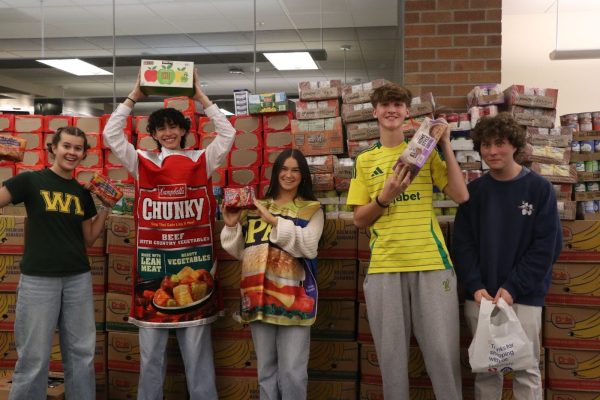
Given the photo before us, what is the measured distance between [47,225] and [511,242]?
208cm

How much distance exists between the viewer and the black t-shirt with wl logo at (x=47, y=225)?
2564 millimetres

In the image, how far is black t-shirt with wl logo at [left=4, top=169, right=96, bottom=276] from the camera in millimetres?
2564

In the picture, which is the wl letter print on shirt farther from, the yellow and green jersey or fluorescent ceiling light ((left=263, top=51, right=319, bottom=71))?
fluorescent ceiling light ((left=263, top=51, right=319, bottom=71))

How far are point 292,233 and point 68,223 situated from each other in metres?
1.07

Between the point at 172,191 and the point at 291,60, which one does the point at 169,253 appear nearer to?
the point at 172,191

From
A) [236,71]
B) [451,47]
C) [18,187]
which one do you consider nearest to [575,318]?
[451,47]

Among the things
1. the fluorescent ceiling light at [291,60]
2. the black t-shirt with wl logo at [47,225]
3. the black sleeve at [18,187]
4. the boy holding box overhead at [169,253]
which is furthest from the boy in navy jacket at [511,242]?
the fluorescent ceiling light at [291,60]

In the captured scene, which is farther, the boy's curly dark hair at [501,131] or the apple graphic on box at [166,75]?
the apple graphic on box at [166,75]

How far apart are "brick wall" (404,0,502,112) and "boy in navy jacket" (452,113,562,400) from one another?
136 centimetres

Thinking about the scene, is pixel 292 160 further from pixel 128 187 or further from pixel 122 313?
pixel 122 313

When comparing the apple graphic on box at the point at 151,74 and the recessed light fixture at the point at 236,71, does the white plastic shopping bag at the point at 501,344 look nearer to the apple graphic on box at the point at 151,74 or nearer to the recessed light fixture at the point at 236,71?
the apple graphic on box at the point at 151,74

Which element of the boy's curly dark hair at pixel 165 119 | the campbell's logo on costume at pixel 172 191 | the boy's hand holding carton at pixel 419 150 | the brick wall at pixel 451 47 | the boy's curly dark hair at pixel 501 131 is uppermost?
the brick wall at pixel 451 47

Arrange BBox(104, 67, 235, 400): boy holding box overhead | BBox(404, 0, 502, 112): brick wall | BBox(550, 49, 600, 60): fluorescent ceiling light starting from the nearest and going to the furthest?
BBox(104, 67, 235, 400): boy holding box overhead, BBox(404, 0, 502, 112): brick wall, BBox(550, 49, 600, 60): fluorescent ceiling light

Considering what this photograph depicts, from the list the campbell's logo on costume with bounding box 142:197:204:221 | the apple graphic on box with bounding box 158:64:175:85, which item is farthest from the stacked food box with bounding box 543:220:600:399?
the apple graphic on box with bounding box 158:64:175:85
